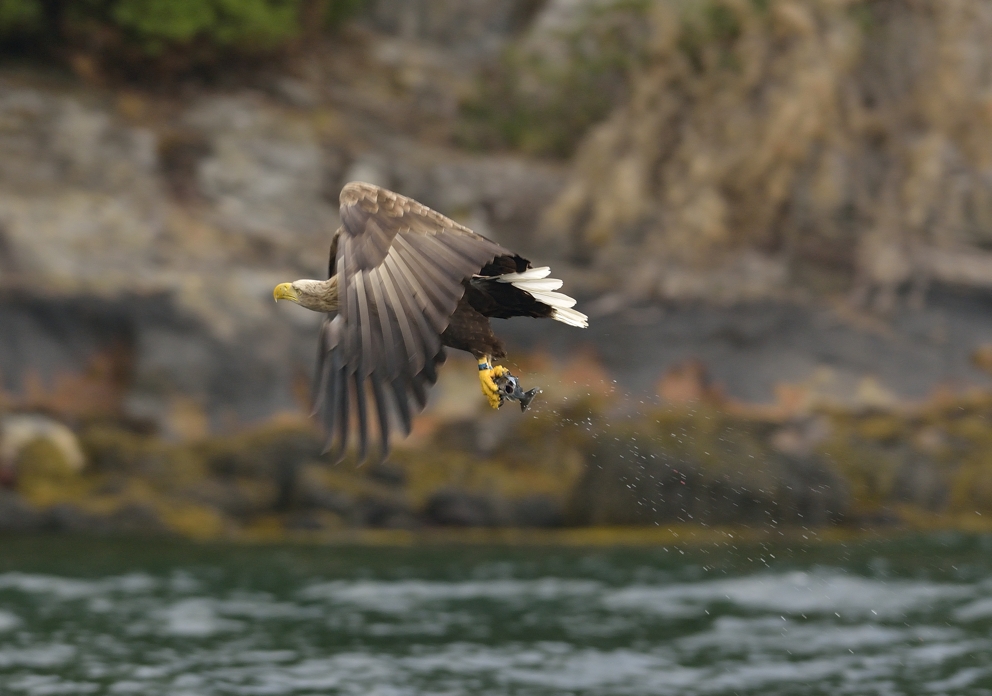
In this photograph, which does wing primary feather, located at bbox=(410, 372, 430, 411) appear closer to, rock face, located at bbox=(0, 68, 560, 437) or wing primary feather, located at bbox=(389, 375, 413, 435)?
wing primary feather, located at bbox=(389, 375, 413, 435)

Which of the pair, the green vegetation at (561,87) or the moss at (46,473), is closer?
the moss at (46,473)

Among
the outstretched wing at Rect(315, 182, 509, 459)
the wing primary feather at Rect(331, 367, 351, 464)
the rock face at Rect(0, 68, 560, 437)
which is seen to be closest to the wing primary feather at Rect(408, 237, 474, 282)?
the outstretched wing at Rect(315, 182, 509, 459)

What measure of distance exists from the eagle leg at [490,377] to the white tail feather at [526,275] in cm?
36

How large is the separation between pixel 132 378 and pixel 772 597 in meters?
5.92

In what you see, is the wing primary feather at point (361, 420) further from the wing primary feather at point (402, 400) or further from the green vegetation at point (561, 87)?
the green vegetation at point (561, 87)

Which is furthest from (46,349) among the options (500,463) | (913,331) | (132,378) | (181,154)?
(913,331)

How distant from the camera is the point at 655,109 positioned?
45.4 feet

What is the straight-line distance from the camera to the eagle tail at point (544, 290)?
582 cm

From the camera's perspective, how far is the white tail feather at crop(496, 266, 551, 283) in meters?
5.87

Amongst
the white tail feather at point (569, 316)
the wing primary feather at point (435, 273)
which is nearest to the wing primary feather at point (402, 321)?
the wing primary feather at point (435, 273)

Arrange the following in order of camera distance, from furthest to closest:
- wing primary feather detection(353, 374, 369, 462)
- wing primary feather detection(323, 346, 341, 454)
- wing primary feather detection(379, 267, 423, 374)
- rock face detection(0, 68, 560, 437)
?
rock face detection(0, 68, 560, 437) < wing primary feather detection(323, 346, 341, 454) < wing primary feather detection(353, 374, 369, 462) < wing primary feather detection(379, 267, 423, 374)

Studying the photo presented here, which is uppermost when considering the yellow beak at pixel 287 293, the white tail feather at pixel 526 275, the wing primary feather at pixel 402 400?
the yellow beak at pixel 287 293

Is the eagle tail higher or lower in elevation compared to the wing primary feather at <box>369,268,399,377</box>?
higher

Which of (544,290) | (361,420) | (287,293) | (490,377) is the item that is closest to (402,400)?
(361,420)
